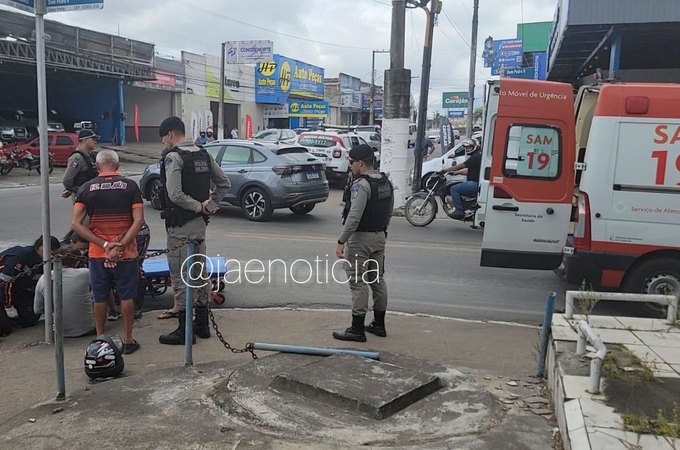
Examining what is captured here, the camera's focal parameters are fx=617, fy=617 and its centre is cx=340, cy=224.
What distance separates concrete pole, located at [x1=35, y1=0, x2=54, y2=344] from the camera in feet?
17.3

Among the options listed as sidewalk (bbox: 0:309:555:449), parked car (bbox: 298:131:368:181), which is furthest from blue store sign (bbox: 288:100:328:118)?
sidewalk (bbox: 0:309:555:449)

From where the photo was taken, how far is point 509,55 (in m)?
32.9

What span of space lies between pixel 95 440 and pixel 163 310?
3229 mm

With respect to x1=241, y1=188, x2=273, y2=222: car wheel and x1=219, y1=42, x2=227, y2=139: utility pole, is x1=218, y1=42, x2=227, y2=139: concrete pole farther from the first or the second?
x1=241, y1=188, x2=273, y2=222: car wheel

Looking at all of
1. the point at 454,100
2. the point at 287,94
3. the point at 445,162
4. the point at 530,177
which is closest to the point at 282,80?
the point at 287,94

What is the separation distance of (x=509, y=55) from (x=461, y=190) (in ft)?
78.0

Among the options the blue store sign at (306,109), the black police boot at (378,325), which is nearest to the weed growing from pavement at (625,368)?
the black police boot at (378,325)

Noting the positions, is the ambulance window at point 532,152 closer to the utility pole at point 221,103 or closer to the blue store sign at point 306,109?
the utility pole at point 221,103

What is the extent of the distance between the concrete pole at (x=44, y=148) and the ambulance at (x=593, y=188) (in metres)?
4.71

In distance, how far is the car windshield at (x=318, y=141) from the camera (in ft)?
65.6

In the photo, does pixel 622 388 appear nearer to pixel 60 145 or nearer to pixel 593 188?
pixel 593 188

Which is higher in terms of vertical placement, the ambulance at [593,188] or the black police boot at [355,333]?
the ambulance at [593,188]

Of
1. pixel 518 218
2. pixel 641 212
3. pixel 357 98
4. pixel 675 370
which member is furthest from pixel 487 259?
pixel 357 98

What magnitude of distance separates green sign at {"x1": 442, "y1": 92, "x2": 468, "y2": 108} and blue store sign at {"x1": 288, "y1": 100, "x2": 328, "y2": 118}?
43.1ft
